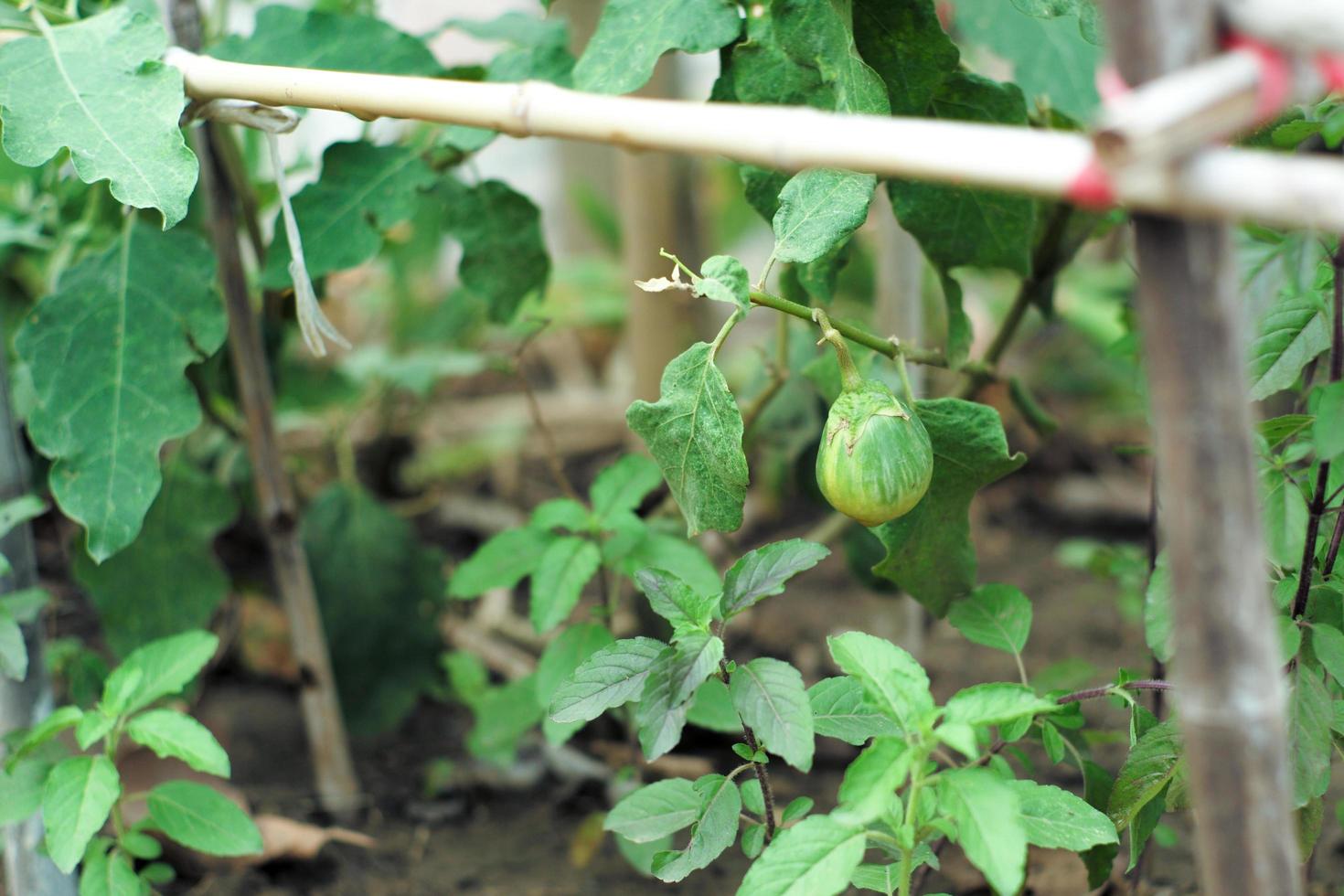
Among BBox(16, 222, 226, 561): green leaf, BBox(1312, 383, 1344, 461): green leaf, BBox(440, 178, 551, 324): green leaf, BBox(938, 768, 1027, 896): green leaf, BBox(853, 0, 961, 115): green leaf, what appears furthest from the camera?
BBox(440, 178, 551, 324): green leaf

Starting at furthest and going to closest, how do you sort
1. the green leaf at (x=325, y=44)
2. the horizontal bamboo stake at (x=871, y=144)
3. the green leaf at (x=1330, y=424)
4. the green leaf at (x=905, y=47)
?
the green leaf at (x=325, y=44) < the green leaf at (x=905, y=47) < the green leaf at (x=1330, y=424) < the horizontal bamboo stake at (x=871, y=144)

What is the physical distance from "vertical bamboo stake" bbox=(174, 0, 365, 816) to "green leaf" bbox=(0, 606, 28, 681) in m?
0.39

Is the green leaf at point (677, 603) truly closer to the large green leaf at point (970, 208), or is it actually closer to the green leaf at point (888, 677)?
the green leaf at point (888, 677)

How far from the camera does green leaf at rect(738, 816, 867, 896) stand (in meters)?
0.77

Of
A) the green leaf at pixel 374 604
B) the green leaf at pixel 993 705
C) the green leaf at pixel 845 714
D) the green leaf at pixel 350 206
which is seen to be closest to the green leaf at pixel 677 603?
the green leaf at pixel 845 714

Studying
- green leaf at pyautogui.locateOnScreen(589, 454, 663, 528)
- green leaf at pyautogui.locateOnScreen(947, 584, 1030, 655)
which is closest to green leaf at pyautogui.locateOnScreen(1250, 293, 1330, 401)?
green leaf at pyautogui.locateOnScreen(947, 584, 1030, 655)

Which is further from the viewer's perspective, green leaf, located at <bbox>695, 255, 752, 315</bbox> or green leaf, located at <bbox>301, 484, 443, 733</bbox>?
green leaf, located at <bbox>301, 484, 443, 733</bbox>

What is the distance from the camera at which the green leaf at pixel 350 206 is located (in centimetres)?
123

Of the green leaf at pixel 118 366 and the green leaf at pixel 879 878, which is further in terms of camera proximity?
the green leaf at pixel 118 366

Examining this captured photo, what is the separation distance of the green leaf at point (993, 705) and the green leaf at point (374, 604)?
1.12m

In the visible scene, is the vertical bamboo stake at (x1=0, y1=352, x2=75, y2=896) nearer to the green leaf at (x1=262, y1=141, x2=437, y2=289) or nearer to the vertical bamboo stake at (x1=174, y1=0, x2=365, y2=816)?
the vertical bamboo stake at (x1=174, y1=0, x2=365, y2=816)

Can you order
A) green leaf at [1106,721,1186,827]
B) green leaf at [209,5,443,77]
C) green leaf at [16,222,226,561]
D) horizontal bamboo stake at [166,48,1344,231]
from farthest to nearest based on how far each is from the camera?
1. green leaf at [209,5,443,77]
2. green leaf at [16,222,226,561]
3. green leaf at [1106,721,1186,827]
4. horizontal bamboo stake at [166,48,1344,231]

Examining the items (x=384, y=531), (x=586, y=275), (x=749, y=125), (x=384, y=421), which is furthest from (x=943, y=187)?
(x=586, y=275)

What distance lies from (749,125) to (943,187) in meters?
0.50
